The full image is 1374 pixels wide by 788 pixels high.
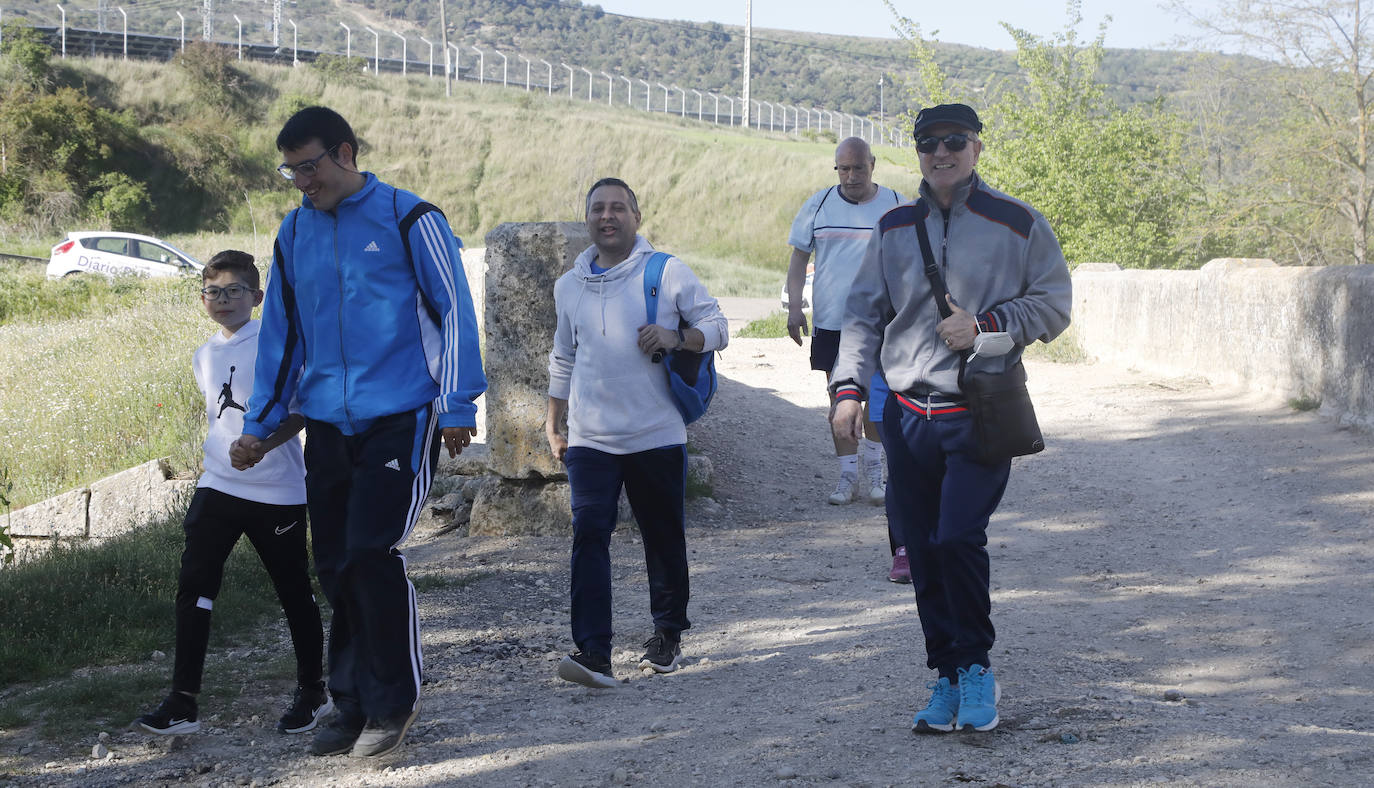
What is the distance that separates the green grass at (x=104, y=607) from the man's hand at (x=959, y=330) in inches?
122

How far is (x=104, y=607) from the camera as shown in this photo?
5477mm

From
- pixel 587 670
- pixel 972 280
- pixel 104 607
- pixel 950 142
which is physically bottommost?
pixel 104 607

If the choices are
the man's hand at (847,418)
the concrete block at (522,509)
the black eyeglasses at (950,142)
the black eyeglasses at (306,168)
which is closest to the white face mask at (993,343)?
the man's hand at (847,418)

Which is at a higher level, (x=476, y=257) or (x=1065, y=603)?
(x=476, y=257)

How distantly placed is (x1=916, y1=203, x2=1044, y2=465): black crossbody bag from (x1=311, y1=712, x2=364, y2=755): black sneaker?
2.10m

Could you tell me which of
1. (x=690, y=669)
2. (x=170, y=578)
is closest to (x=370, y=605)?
(x=690, y=669)

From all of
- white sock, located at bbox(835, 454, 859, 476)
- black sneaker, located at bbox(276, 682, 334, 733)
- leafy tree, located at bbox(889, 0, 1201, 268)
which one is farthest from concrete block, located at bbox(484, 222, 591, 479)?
leafy tree, located at bbox(889, 0, 1201, 268)

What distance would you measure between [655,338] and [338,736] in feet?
5.67

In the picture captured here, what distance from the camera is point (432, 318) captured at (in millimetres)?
3881

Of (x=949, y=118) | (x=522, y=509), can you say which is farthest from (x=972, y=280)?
(x=522, y=509)

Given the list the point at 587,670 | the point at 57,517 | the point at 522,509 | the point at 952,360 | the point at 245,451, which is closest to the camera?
the point at 952,360

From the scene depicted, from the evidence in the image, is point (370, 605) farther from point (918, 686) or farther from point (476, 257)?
point (476, 257)

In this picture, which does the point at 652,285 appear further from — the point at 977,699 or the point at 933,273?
the point at 977,699

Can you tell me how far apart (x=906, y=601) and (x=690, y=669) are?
1395 mm
